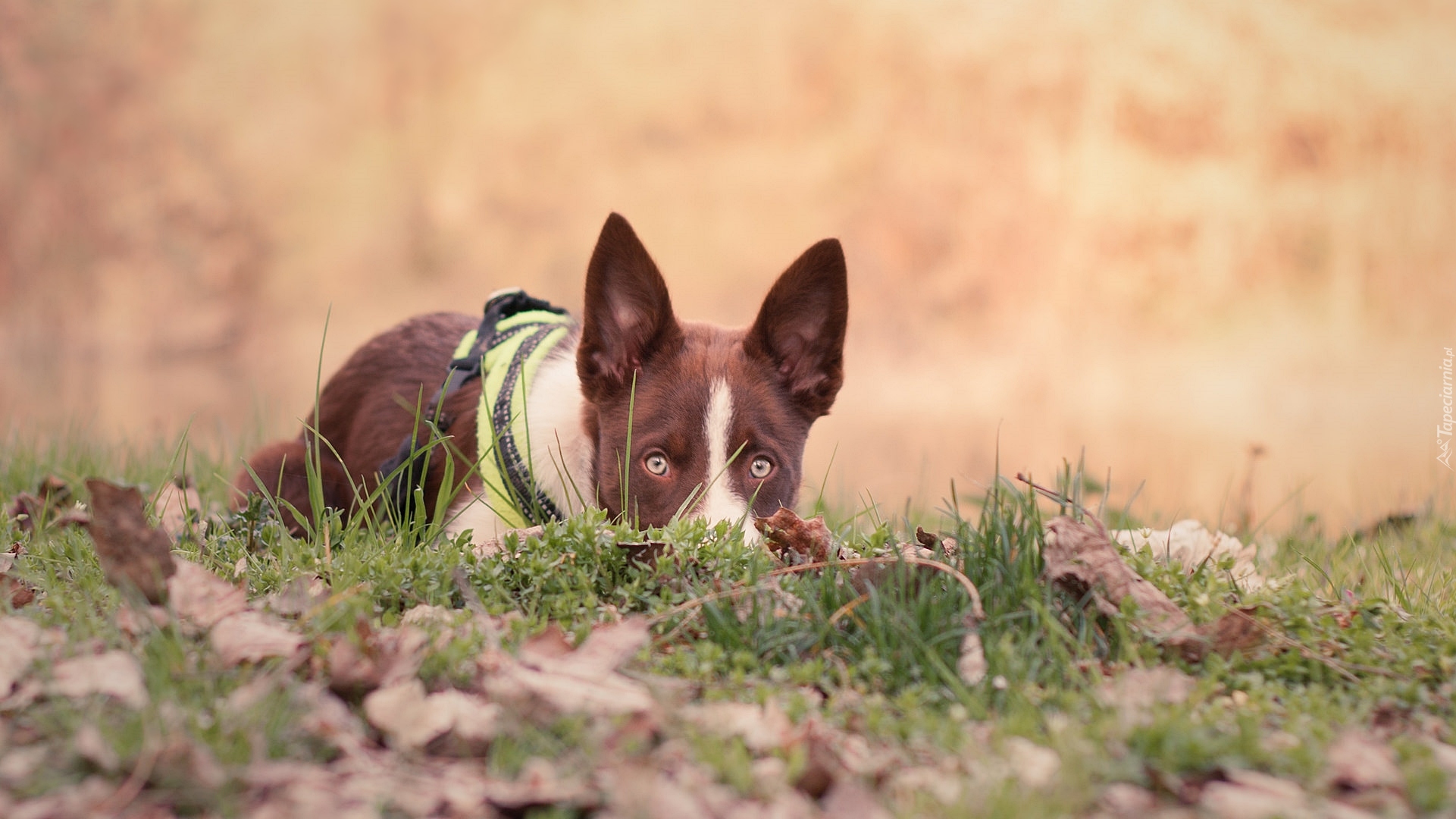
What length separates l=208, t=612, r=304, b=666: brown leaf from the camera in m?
2.16

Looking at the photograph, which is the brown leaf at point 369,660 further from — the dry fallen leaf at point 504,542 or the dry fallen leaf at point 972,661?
the dry fallen leaf at point 972,661

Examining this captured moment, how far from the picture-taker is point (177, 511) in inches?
167

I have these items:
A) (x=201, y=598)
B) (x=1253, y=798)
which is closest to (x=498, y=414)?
(x=201, y=598)

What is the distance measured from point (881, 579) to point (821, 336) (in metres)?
1.59

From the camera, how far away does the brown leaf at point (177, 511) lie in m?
3.36

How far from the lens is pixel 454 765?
1943mm

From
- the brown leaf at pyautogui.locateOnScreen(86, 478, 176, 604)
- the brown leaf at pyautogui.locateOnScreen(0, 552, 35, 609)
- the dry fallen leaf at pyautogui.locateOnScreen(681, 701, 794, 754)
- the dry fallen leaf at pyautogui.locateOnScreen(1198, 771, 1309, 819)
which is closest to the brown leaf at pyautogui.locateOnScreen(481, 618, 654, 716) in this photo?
the dry fallen leaf at pyautogui.locateOnScreen(681, 701, 794, 754)

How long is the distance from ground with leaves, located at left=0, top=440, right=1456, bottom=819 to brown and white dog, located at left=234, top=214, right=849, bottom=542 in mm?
577

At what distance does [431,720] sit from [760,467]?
6.23 ft

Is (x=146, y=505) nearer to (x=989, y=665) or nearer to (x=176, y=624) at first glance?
(x=176, y=624)

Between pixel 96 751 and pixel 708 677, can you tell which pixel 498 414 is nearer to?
pixel 708 677

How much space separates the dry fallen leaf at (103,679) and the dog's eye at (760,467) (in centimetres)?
204

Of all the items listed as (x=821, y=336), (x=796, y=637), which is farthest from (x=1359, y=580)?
(x=796, y=637)

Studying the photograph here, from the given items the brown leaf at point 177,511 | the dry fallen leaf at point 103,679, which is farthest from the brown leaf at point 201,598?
the brown leaf at point 177,511
